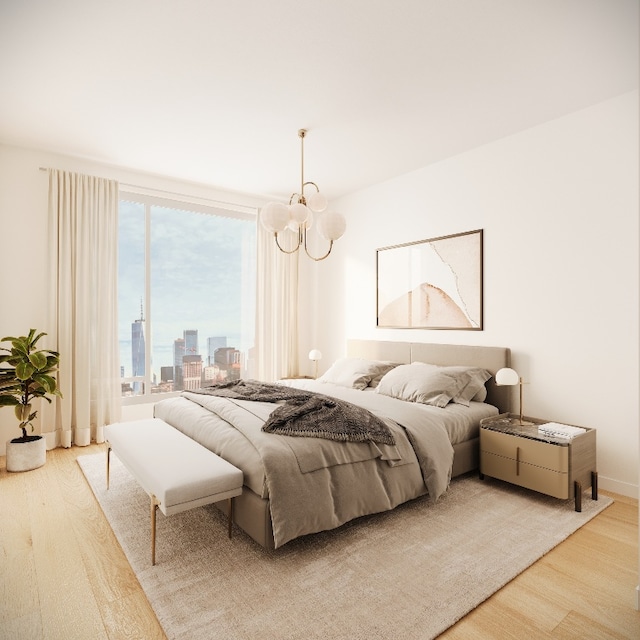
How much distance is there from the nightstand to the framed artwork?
1.12 metres

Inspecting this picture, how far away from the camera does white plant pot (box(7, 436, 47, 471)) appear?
347 cm

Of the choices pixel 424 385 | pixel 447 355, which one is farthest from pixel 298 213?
pixel 447 355

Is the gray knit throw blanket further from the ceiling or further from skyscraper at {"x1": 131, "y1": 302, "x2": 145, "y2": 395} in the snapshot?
skyscraper at {"x1": 131, "y1": 302, "x2": 145, "y2": 395}

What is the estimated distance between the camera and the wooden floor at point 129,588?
5.73 ft

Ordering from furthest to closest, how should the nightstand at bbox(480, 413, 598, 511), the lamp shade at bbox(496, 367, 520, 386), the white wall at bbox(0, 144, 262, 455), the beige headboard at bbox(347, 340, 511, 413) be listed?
the white wall at bbox(0, 144, 262, 455) → the beige headboard at bbox(347, 340, 511, 413) → the lamp shade at bbox(496, 367, 520, 386) → the nightstand at bbox(480, 413, 598, 511)

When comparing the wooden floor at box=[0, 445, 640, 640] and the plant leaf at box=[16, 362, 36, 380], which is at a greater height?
the plant leaf at box=[16, 362, 36, 380]

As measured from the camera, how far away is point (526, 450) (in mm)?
2934

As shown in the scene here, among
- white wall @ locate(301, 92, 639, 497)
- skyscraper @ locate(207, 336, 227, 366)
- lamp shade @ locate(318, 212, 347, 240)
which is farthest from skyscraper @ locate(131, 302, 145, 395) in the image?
white wall @ locate(301, 92, 639, 497)

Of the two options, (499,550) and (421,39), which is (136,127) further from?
(499,550)

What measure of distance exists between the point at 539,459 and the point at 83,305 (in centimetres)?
418

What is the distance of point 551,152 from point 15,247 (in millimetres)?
4736

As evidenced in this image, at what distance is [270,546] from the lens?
2.18 m

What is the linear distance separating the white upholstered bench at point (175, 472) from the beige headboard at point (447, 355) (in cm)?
241

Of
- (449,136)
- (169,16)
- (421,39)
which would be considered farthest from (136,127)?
(449,136)
